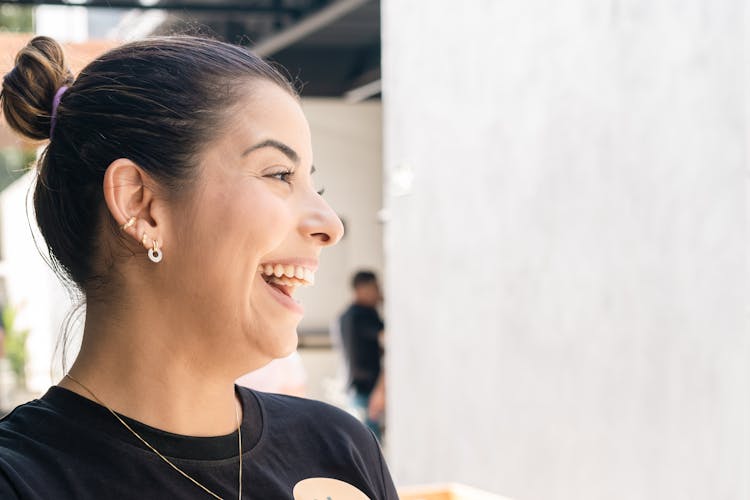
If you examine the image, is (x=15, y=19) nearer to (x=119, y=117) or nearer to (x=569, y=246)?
(x=569, y=246)

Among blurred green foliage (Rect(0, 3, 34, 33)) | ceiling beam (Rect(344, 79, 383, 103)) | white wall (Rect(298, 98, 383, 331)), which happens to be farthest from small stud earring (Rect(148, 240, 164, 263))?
blurred green foliage (Rect(0, 3, 34, 33))

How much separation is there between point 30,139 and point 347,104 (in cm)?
1016

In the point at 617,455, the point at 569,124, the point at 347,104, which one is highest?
the point at 347,104

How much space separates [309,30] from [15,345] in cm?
495

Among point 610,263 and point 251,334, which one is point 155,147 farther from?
point 610,263

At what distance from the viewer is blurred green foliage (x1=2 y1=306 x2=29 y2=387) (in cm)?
1077

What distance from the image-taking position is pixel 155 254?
1.07m

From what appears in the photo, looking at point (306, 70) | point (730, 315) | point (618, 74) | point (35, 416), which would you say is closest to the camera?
point (35, 416)

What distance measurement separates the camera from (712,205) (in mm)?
3057

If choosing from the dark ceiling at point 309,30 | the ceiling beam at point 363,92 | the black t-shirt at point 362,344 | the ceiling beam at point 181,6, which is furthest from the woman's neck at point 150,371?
the ceiling beam at point 363,92

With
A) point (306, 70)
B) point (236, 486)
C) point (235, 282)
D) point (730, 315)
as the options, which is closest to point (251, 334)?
point (235, 282)

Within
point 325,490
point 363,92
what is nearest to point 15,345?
point 363,92

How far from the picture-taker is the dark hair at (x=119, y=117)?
3.54ft

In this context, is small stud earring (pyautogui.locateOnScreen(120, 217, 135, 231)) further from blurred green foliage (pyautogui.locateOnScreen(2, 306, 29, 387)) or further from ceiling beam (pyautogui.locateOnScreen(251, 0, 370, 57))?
blurred green foliage (pyautogui.locateOnScreen(2, 306, 29, 387))
